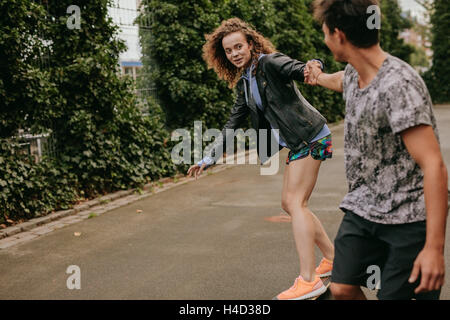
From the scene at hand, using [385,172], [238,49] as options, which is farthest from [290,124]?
[385,172]

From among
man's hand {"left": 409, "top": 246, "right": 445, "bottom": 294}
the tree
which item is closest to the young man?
man's hand {"left": 409, "top": 246, "right": 445, "bottom": 294}

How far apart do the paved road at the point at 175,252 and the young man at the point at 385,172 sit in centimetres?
187

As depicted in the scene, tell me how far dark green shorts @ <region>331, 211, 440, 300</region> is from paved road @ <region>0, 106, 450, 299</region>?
5.87 ft

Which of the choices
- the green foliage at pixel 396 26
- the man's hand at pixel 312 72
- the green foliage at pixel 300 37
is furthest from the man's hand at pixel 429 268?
the green foliage at pixel 396 26

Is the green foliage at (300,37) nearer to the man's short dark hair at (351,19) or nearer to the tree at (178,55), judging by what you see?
the tree at (178,55)

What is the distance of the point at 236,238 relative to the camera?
5871 mm

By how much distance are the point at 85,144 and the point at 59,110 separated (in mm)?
626

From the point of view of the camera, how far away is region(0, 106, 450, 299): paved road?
4440 millimetres

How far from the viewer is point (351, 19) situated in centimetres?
222

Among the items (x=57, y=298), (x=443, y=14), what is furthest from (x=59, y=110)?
(x=443, y=14)

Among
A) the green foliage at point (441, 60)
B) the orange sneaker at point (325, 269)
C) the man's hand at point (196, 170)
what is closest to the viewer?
the man's hand at point (196, 170)

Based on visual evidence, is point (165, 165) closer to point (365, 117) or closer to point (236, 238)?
point (236, 238)

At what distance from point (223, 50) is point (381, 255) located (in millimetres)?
2408

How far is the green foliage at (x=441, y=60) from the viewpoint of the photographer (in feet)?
95.8
